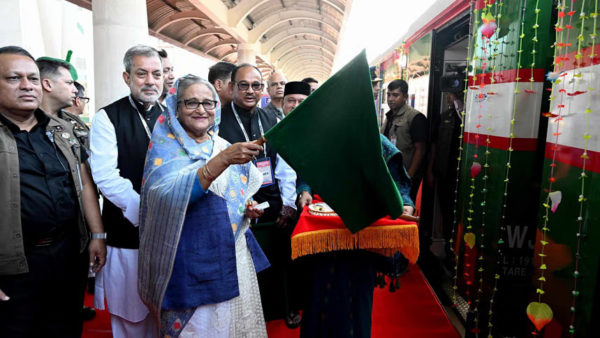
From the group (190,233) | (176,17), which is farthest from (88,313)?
(176,17)

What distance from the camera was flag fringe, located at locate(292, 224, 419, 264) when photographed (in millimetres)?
1664

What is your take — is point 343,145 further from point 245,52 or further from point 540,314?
point 245,52

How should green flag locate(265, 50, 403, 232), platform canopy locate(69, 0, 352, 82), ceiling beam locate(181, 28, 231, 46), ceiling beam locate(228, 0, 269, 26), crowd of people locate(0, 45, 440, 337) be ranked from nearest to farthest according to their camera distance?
green flag locate(265, 50, 403, 232), crowd of people locate(0, 45, 440, 337), platform canopy locate(69, 0, 352, 82), ceiling beam locate(228, 0, 269, 26), ceiling beam locate(181, 28, 231, 46)

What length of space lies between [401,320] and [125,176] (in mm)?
2407

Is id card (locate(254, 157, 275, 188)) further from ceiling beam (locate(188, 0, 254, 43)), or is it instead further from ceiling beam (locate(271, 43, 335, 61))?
ceiling beam (locate(271, 43, 335, 61))

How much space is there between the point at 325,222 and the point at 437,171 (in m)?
2.75

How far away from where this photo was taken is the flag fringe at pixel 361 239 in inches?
65.5

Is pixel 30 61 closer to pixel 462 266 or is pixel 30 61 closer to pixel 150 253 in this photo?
pixel 150 253

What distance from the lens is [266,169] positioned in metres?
2.47

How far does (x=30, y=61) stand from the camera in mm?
1774

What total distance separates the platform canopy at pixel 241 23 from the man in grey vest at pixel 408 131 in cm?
706

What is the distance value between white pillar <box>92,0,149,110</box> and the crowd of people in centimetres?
272

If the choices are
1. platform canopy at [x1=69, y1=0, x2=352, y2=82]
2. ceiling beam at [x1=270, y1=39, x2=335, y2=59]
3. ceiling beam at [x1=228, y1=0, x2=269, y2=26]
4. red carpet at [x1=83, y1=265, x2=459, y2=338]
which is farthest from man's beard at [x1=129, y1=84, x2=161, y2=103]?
ceiling beam at [x1=270, y1=39, x2=335, y2=59]

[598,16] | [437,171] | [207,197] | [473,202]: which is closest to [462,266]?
[473,202]
